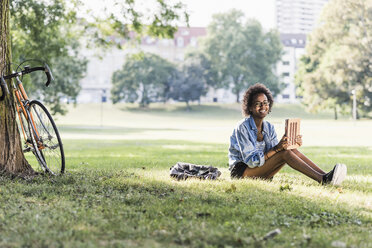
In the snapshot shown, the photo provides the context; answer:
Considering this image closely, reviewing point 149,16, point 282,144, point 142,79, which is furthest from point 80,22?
point 142,79

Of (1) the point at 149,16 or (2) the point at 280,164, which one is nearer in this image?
(2) the point at 280,164

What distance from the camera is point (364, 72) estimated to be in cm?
4691

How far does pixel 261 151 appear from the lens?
19.4 feet

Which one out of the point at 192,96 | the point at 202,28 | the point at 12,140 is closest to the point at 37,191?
the point at 12,140

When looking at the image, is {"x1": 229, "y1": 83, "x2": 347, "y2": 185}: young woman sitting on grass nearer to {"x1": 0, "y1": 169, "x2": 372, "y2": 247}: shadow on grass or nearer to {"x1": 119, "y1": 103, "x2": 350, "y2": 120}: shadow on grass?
{"x1": 0, "y1": 169, "x2": 372, "y2": 247}: shadow on grass

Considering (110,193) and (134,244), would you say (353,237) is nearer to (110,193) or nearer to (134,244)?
(134,244)

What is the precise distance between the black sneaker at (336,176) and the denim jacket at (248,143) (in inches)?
31.1

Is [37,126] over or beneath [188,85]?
beneath

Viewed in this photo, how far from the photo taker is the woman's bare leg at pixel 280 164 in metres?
5.67

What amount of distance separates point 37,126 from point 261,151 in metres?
2.87

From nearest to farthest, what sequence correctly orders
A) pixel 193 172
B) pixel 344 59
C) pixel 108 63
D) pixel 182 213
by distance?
pixel 182 213 → pixel 193 172 → pixel 344 59 → pixel 108 63

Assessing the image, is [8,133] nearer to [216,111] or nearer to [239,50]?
[216,111]

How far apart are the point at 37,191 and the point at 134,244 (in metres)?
2.24

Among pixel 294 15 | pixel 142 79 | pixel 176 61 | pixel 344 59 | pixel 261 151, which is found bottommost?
pixel 261 151
